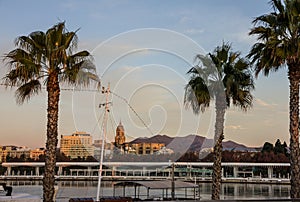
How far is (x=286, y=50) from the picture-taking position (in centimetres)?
1502

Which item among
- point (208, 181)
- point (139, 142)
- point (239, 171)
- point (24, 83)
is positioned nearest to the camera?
point (24, 83)

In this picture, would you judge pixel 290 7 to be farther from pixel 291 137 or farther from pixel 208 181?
pixel 208 181

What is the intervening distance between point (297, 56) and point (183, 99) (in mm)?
5136

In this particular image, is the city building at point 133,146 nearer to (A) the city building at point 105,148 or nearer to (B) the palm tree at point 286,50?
(A) the city building at point 105,148

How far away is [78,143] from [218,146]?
26.4ft

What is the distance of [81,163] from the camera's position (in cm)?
5678

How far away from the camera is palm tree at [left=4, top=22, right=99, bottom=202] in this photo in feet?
45.3

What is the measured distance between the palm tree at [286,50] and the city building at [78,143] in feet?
25.7

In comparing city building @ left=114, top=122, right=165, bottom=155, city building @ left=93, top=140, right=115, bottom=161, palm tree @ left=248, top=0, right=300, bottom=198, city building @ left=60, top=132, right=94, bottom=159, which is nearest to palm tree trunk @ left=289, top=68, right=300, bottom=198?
palm tree @ left=248, top=0, right=300, bottom=198

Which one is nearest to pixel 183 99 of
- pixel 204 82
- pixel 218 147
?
pixel 204 82

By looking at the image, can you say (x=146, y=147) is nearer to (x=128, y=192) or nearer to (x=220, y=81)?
(x=220, y=81)

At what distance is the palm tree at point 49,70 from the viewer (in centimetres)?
1380

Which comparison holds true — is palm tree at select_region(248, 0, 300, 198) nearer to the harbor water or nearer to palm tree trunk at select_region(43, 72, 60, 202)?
the harbor water

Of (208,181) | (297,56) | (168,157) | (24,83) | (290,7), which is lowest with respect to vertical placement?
(208,181)
